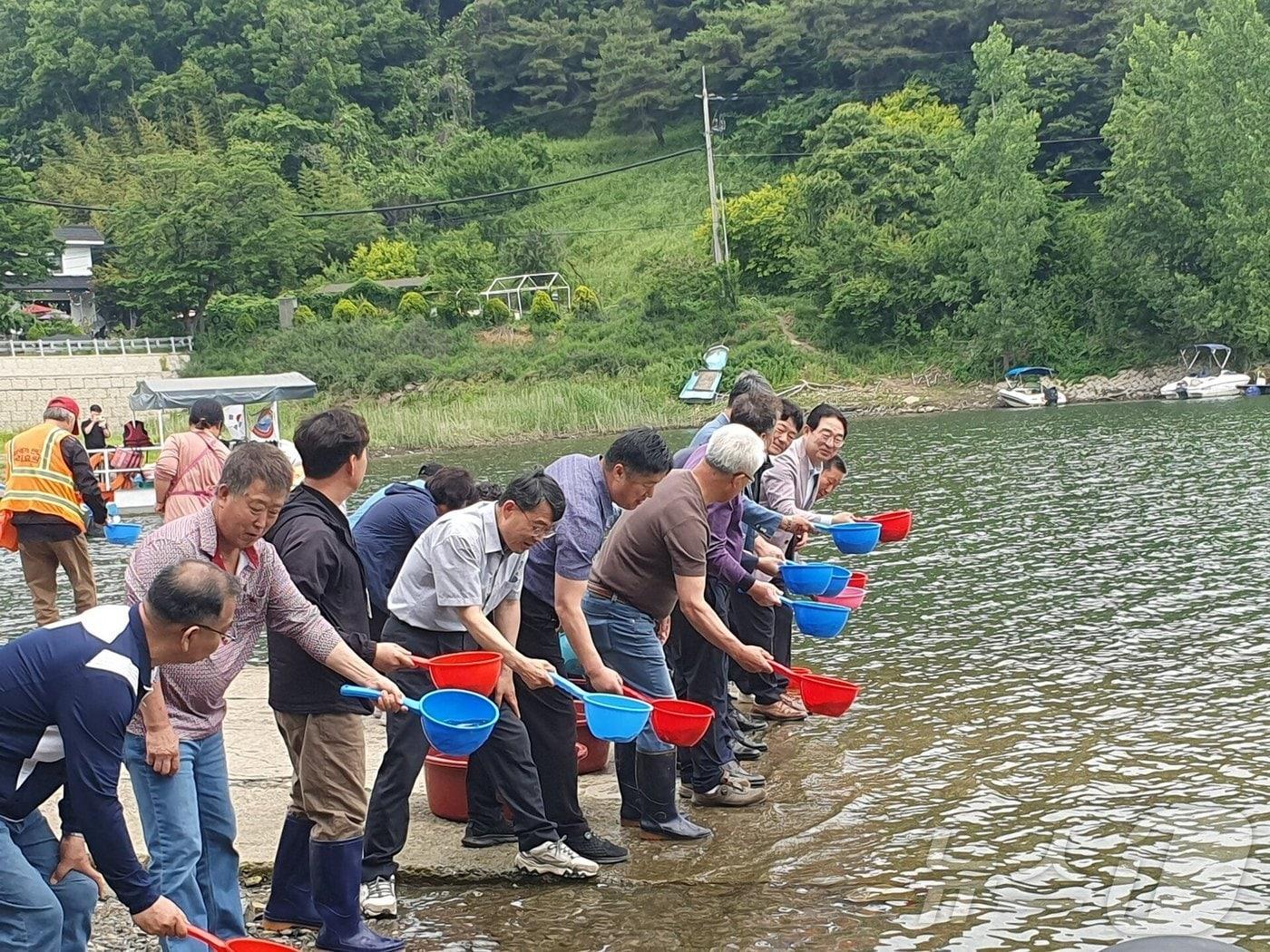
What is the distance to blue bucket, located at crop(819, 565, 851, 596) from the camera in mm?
8352

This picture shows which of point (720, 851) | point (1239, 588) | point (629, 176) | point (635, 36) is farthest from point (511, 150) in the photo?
point (720, 851)

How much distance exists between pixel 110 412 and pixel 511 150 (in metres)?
27.9

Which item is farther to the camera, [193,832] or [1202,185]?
[1202,185]

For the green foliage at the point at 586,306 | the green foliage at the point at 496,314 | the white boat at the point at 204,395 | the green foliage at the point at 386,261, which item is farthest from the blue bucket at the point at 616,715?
the green foliage at the point at 386,261

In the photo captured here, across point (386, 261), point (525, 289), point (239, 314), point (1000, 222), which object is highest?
point (386, 261)

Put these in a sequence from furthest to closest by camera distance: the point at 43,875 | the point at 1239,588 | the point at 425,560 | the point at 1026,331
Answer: the point at 1026,331, the point at 1239,588, the point at 425,560, the point at 43,875

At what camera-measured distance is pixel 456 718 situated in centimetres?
510

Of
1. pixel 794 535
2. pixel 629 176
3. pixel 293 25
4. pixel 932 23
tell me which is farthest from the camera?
pixel 293 25

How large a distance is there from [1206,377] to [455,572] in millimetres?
39817

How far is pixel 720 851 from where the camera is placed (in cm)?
595

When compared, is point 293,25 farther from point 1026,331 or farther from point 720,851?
point 720,851

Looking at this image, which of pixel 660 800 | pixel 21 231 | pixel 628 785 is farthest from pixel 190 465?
pixel 21 231

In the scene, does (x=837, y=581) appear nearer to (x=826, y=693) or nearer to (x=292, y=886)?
(x=826, y=693)

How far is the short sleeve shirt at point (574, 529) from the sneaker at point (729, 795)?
1.47 metres
